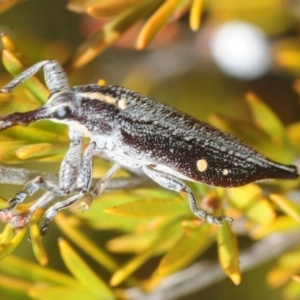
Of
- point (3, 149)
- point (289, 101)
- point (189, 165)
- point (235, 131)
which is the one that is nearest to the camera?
point (3, 149)

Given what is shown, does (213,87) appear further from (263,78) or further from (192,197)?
(192,197)

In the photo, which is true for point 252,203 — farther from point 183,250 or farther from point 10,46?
point 10,46

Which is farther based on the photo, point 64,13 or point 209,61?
point 209,61

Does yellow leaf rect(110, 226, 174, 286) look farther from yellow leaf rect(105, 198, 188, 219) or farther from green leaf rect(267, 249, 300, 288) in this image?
green leaf rect(267, 249, 300, 288)

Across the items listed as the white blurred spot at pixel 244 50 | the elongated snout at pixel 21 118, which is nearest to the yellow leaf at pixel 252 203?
the elongated snout at pixel 21 118

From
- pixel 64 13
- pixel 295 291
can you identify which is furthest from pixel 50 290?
pixel 64 13

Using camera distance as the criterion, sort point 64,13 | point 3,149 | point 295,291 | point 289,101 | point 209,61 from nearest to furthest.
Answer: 1. point 3,149
2. point 295,291
3. point 64,13
4. point 289,101
5. point 209,61

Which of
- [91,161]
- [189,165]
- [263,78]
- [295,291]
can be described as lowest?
[295,291]

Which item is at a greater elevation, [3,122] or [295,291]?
[3,122]
